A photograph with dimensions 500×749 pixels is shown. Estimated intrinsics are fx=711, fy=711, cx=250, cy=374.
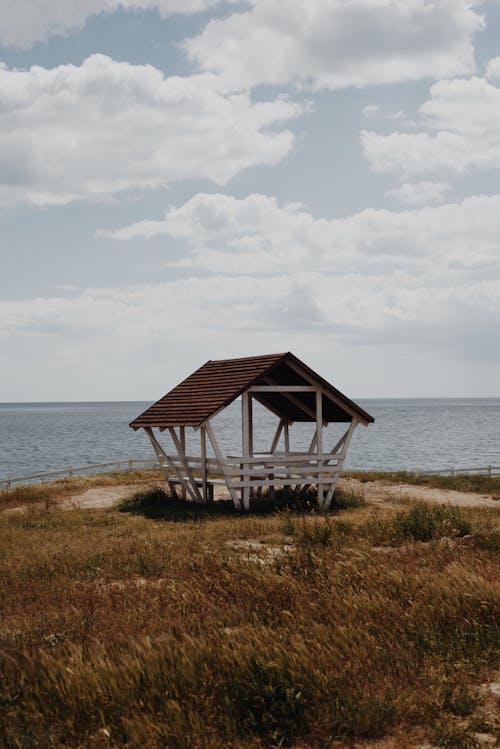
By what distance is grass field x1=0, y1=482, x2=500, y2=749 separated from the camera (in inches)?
224

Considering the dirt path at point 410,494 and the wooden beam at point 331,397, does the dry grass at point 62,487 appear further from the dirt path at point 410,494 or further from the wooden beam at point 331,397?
the wooden beam at point 331,397

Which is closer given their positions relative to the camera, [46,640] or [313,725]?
[313,725]

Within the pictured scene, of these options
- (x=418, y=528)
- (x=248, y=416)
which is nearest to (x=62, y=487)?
(x=248, y=416)

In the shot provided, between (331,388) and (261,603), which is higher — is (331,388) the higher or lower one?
the higher one

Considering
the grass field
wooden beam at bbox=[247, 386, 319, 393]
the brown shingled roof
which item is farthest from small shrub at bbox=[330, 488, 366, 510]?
the grass field

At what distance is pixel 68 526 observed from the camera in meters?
18.8

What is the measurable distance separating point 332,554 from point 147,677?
18.3 feet

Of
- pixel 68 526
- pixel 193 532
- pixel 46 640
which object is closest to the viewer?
pixel 46 640

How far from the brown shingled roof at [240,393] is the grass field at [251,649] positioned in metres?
9.74

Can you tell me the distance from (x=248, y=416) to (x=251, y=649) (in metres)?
16.2

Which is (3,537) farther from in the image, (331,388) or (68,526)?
(331,388)

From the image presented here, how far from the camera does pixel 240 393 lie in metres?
22.0

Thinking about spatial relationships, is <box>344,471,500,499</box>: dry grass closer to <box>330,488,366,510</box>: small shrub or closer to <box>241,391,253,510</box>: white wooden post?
<box>330,488,366,510</box>: small shrub

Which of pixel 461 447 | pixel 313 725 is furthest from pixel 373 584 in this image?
pixel 461 447
